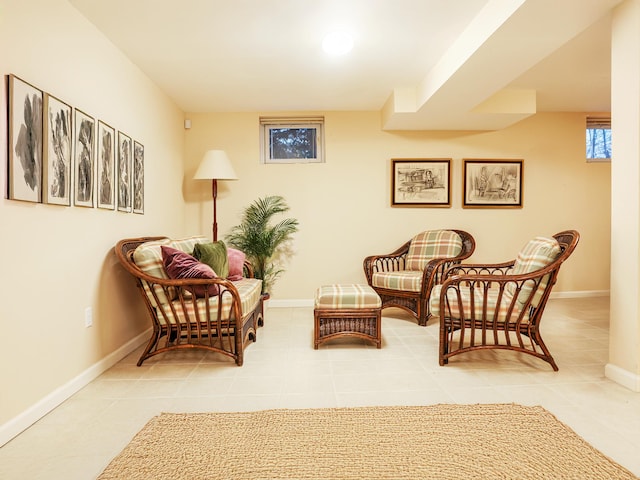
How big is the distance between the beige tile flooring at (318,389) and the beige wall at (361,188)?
1697 millimetres

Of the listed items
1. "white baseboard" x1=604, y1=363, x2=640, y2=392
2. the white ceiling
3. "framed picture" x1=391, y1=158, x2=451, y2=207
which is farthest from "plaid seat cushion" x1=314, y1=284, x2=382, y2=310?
"framed picture" x1=391, y1=158, x2=451, y2=207

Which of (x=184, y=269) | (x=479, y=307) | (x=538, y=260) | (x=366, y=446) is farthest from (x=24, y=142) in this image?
(x=538, y=260)

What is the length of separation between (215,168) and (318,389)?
285 centimetres

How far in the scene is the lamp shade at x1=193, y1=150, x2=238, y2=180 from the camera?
4.14 metres

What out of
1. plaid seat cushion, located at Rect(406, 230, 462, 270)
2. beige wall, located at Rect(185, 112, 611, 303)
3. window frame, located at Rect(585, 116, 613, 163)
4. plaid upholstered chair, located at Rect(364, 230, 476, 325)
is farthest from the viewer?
window frame, located at Rect(585, 116, 613, 163)

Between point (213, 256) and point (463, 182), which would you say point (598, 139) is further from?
point (213, 256)

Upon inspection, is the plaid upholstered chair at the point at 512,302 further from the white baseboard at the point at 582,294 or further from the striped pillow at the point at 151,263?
the white baseboard at the point at 582,294

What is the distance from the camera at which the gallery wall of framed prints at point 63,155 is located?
177cm

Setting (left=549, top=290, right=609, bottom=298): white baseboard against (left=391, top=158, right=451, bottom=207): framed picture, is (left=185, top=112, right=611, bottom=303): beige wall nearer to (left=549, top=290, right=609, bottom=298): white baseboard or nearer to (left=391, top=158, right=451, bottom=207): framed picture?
(left=391, top=158, right=451, bottom=207): framed picture

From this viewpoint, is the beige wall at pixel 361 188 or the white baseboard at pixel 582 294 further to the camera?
the white baseboard at pixel 582 294

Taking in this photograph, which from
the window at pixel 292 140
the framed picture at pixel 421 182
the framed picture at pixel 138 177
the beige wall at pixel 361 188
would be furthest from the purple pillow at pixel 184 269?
the framed picture at pixel 421 182

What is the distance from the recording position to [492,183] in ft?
15.6

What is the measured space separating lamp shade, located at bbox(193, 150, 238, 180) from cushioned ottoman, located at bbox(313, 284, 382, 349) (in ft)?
6.62

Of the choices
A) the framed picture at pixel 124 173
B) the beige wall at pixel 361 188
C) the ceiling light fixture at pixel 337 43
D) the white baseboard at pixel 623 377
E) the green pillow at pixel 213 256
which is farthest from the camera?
the beige wall at pixel 361 188
